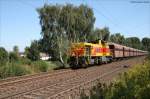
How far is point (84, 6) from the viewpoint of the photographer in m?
67.6

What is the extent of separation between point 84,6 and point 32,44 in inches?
863

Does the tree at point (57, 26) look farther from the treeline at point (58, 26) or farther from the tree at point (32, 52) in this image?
the tree at point (32, 52)

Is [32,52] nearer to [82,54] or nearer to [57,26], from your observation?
[57,26]

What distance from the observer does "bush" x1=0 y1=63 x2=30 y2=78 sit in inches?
1067

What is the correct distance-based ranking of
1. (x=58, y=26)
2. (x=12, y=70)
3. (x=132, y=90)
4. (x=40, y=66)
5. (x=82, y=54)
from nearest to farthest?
1. (x=132, y=90)
2. (x=12, y=70)
3. (x=82, y=54)
4. (x=40, y=66)
5. (x=58, y=26)

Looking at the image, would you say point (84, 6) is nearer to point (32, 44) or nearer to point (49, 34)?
A: point (49, 34)

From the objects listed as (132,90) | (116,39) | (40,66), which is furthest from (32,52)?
(132,90)

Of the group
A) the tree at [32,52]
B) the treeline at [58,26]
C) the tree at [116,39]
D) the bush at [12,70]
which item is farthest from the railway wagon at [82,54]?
the tree at [116,39]

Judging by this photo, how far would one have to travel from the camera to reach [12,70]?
28531mm

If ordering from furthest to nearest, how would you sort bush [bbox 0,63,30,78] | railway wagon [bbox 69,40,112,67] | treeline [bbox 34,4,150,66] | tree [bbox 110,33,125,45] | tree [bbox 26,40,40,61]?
tree [bbox 110,33,125,45] → tree [bbox 26,40,40,61] → treeline [bbox 34,4,150,66] → railway wagon [bbox 69,40,112,67] → bush [bbox 0,63,30,78]

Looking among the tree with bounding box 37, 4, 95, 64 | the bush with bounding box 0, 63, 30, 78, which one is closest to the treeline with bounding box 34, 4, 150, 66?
the tree with bounding box 37, 4, 95, 64

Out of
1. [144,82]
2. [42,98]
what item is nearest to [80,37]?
[42,98]

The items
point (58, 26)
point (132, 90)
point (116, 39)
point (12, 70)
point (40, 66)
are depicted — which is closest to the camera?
point (132, 90)

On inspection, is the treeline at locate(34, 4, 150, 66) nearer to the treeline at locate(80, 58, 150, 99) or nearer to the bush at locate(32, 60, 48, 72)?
the bush at locate(32, 60, 48, 72)
